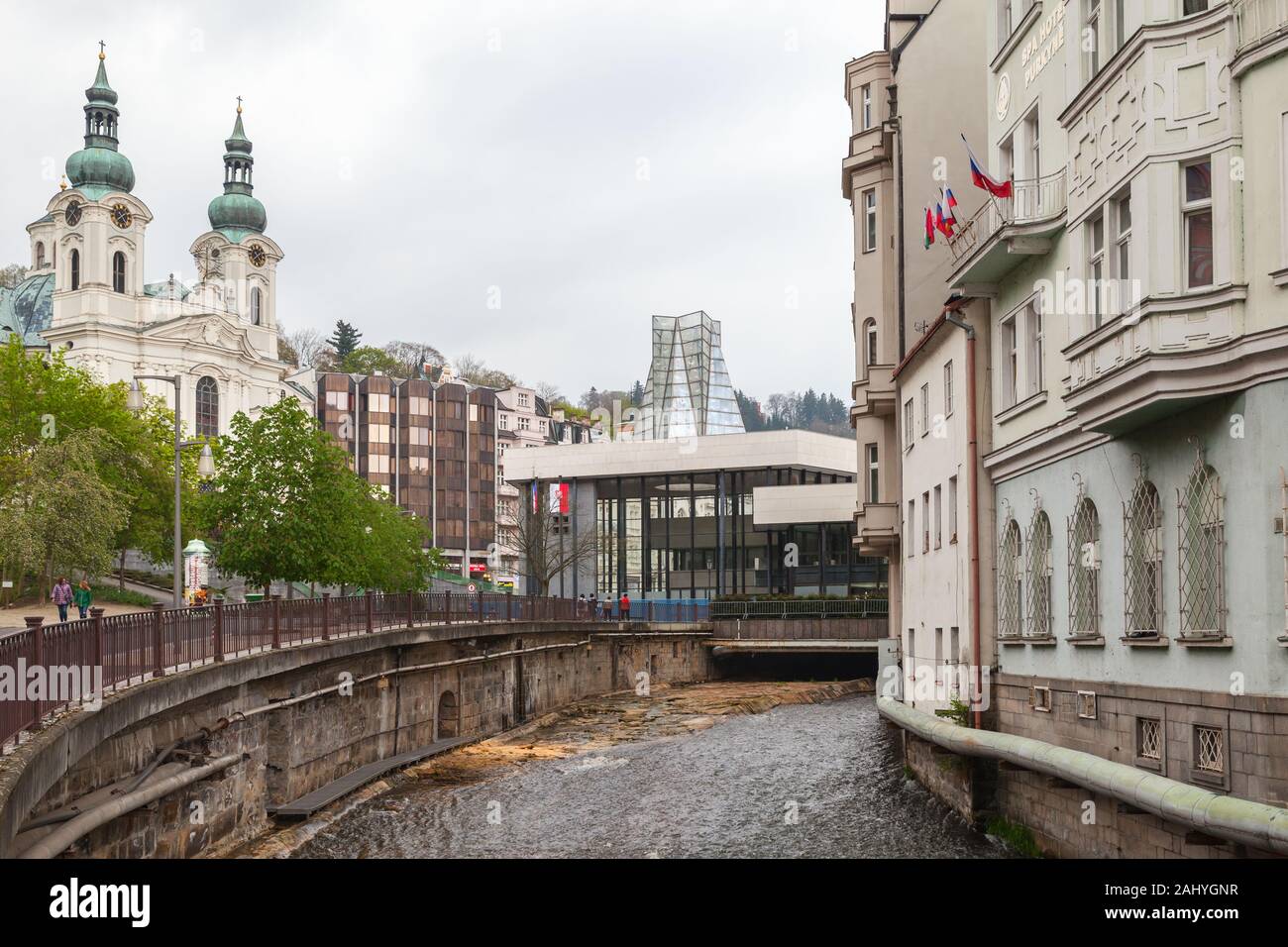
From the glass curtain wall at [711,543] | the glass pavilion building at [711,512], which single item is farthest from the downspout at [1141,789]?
the glass curtain wall at [711,543]

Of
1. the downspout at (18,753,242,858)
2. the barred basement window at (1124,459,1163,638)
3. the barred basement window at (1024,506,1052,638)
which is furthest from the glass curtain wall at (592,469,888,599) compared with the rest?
the barred basement window at (1124,459,1163,638)

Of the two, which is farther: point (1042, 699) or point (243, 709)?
point (243, 709)

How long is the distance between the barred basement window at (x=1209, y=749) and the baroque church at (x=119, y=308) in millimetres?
97359

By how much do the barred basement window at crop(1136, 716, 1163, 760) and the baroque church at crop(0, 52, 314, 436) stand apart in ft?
314

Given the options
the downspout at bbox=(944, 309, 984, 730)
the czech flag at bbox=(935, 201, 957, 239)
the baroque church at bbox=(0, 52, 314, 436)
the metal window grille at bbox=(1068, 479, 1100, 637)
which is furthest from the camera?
the baroque church at bbox=(0, 52, 314, 436)

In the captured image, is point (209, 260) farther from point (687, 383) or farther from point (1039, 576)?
point (1039, 576)

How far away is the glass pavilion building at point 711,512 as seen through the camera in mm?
81438

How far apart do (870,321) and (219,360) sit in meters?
84.2

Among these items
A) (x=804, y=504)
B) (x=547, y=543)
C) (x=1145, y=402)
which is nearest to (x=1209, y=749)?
(x=1145, y=402)

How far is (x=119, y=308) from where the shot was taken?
111 m

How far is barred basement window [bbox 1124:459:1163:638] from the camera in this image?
53.1 ft

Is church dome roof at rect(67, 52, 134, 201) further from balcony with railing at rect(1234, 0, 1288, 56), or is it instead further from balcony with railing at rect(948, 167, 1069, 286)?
balcony with railing at rect(1234, 0, 1288, 56)

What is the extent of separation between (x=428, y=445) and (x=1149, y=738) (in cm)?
11824
